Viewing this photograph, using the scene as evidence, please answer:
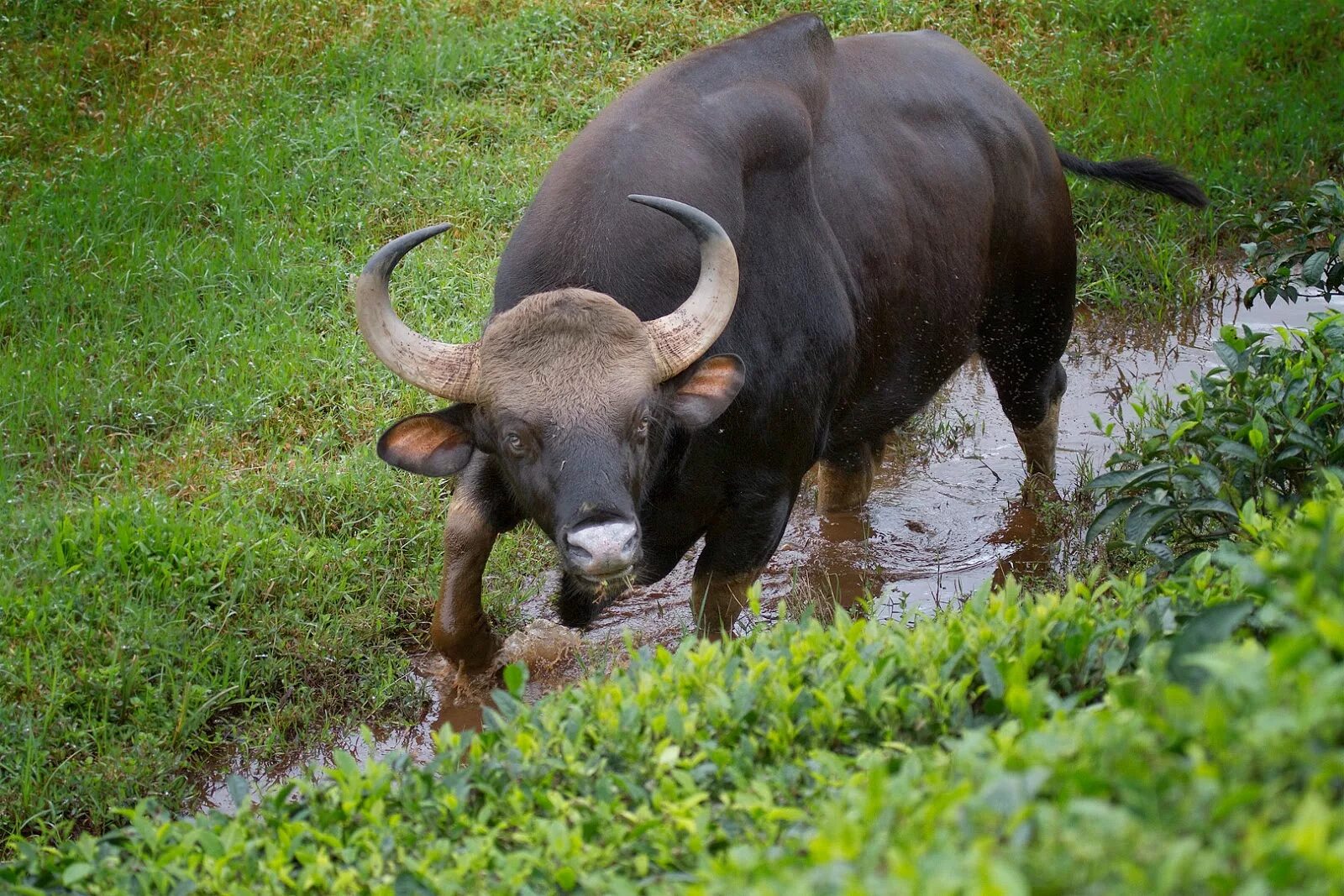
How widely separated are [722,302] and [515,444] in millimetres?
732

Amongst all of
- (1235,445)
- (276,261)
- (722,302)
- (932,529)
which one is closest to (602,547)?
(722,302)

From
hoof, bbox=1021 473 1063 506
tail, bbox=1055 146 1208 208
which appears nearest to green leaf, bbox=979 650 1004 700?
hoof, bbox=1021 473 1063 506

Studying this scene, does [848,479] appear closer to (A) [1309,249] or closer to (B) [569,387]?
(A) [1309,249]

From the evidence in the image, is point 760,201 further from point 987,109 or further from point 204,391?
point 204,391

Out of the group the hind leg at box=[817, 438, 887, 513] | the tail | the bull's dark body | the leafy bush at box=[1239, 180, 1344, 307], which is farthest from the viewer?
the tail

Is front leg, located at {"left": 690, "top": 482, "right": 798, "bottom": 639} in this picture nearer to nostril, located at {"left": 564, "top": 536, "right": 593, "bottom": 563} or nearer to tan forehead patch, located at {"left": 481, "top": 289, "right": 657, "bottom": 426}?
tan forehead patch, located at {"left": 481, "top": 289, "right": 657, "bottom": 426}

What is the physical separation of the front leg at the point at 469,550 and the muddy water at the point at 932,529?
0.22 metres

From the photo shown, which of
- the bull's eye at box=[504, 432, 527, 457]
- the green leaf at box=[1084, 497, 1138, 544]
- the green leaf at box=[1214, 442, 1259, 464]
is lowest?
the green leaf at box=[1084, 497, 1138, 544]

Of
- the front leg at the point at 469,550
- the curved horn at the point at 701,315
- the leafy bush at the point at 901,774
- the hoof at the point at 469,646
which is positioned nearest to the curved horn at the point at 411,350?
the front leg at the point at 469,550

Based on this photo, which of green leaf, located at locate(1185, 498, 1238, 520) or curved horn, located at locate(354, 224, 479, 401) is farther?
curved horn, located at locate(354, 224, 479, 401)

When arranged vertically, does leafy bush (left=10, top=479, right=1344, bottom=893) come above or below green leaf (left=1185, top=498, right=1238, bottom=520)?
above

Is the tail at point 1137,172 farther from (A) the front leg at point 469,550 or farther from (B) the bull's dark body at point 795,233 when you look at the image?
(A) the front leg at point 469,550

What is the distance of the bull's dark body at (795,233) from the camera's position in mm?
4340

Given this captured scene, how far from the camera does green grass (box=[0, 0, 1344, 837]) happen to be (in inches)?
181
